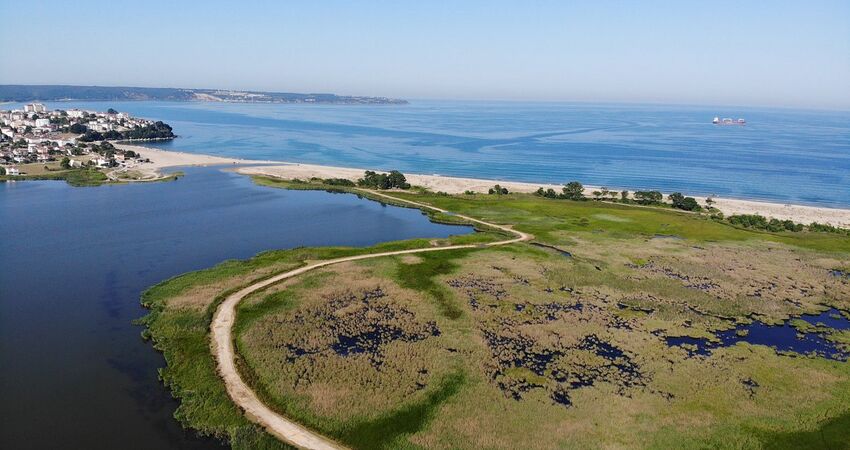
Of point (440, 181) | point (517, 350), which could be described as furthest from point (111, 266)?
point (440, 181)

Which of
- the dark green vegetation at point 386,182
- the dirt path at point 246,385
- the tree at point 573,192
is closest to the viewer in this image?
the dirt path at point 246,385

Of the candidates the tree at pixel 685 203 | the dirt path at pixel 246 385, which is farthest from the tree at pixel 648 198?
the dirt path at pixel 246 385

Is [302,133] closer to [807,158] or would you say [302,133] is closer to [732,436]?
[807,158]

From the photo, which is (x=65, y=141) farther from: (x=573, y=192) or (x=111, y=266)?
(x=573, y=192)

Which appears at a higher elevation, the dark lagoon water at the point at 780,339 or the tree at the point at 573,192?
the tree at the point at 573,192

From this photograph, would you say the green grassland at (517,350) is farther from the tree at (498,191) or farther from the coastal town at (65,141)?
the coastal town at (65,141)

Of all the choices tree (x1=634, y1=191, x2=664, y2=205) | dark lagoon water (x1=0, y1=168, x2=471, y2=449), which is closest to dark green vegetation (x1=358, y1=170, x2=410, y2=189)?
dark lagoon water (x1=0, y1=168, x2=471, y2=449)
